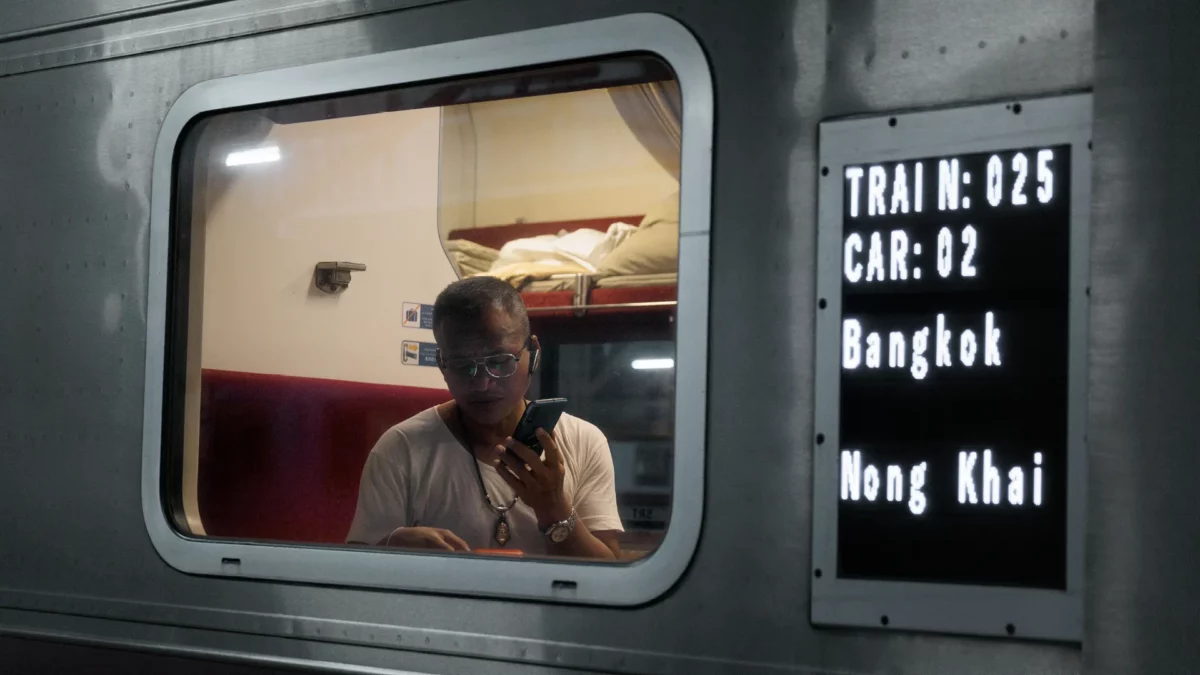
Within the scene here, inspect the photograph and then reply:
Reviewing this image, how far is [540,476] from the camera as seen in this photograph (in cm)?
285

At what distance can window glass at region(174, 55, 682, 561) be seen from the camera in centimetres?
262

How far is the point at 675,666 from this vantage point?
2.05 m

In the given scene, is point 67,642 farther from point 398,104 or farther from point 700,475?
point 700,475

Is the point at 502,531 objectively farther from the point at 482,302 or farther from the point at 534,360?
the point at 482,302

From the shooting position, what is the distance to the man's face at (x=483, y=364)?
3.05 metres

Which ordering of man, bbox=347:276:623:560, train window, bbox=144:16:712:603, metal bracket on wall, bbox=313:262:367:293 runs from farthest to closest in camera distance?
metal bracket on wall, bbox=313:262:367:293 < man, bbox=347:276:623:560 < train window, bbox=144:16:712:603

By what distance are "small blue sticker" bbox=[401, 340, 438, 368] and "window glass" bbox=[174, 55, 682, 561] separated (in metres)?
0.01

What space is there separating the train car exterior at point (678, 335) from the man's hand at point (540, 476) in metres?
0.53

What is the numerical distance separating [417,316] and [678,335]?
2.51 m

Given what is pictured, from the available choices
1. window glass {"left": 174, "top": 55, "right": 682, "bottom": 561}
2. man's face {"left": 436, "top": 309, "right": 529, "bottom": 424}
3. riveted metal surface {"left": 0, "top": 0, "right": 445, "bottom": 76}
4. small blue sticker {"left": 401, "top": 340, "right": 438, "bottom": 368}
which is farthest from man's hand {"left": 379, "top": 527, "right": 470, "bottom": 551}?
small blue sticker {"left": 401, "top": 340, "right": 438, "bottom": 368}

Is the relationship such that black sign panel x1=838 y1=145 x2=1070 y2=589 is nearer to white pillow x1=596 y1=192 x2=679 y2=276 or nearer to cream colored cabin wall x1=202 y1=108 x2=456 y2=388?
white pillow x1=596 y1=192 x2=679 y2=276

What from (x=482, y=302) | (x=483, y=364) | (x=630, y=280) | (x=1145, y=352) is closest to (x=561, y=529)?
(x=483, y=364)

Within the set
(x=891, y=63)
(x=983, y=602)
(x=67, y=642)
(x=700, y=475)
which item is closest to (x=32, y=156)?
(x=67, y=642)

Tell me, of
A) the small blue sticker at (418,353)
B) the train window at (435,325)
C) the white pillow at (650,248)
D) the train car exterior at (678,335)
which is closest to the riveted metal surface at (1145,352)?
the train car exterior at (678,335)
